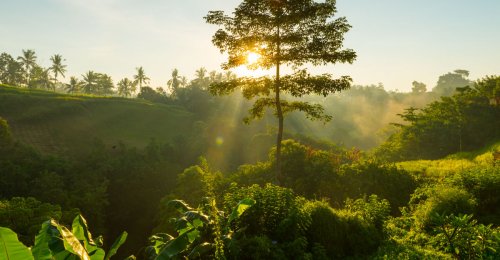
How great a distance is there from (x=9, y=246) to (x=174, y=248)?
2137mm

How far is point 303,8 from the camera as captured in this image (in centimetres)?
1541

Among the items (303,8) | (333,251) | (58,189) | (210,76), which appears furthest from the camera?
(210,76)

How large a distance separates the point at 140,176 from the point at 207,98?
1494 inches

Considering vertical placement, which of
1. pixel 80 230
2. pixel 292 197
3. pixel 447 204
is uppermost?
pixel 80 230

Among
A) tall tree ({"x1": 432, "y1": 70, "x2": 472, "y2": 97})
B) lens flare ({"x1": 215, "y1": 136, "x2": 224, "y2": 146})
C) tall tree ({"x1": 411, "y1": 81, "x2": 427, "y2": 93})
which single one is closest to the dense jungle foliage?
lens flare ({"x1": 215, "y1": 136, "x2": 224, "y2": 146})

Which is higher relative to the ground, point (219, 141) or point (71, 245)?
point (71, 245)

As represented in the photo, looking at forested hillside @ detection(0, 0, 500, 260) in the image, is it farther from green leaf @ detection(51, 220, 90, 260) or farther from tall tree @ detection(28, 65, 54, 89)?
tall tree @ detection(28, 65, 54, 89)

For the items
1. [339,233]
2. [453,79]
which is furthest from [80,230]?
[453,79]

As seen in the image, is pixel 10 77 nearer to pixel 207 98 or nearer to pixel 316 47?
pixel 207 98

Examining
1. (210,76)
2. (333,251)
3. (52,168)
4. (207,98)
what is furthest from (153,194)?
(210,76)

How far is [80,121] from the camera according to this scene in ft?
182

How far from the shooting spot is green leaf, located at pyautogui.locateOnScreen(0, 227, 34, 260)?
11.1 feet

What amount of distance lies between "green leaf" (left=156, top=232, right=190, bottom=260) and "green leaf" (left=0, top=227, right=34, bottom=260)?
1866 mm

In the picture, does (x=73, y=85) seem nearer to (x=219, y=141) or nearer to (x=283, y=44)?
(x=219, y=141)
